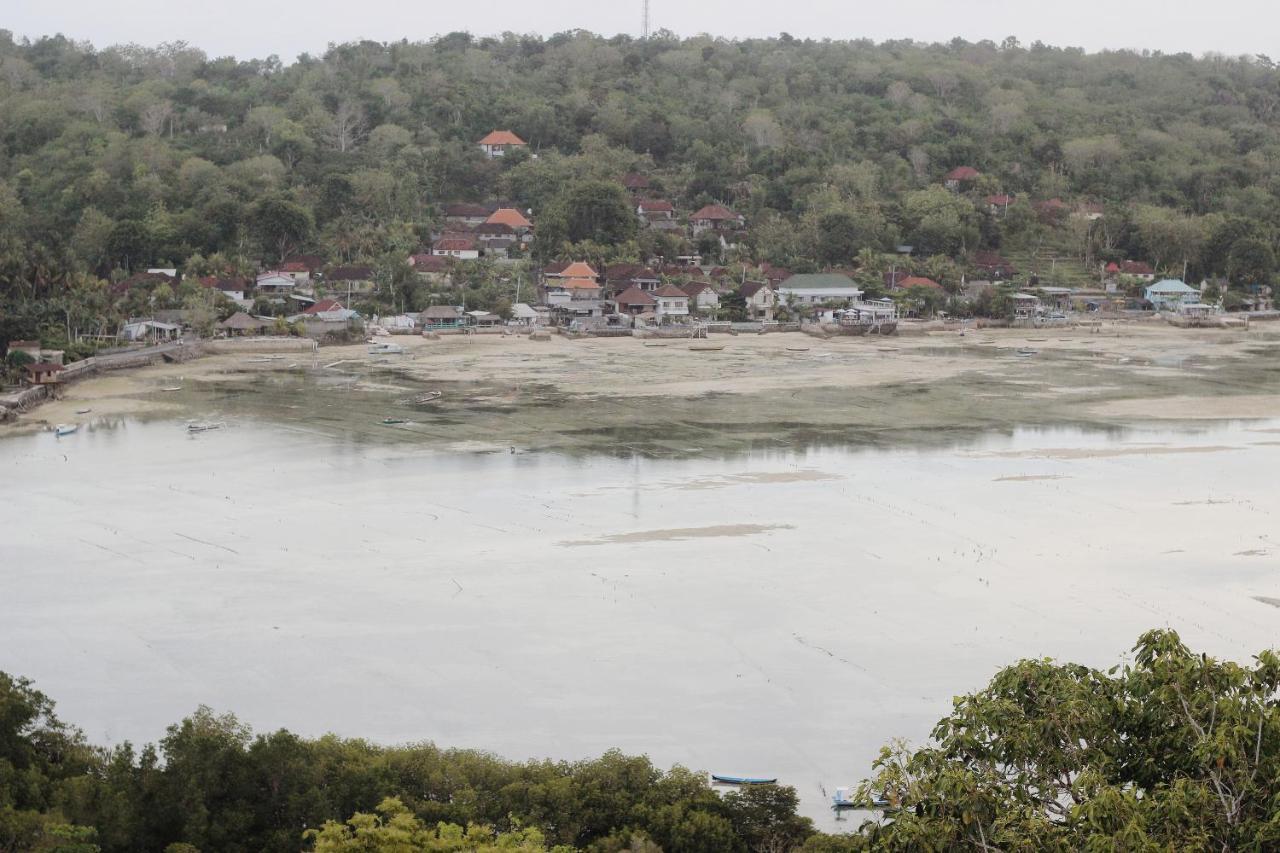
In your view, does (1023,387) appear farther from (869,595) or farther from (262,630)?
(262,630)

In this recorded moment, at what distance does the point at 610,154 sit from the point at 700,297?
1930 cm

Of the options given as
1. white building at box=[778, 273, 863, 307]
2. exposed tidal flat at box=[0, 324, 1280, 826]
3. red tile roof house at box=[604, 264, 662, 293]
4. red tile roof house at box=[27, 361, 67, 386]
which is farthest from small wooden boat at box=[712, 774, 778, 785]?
white building at box=[778, 273, 863, 307]

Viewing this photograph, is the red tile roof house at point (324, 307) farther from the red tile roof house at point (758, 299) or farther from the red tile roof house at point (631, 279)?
the red tile roof house at point (758, 299)

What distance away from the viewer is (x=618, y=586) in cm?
1589

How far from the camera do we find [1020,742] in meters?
7.36

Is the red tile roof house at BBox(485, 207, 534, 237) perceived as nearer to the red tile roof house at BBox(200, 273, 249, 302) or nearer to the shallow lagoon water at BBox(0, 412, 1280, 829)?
the red tile roof house at BBox(200, 273, 249, 302)

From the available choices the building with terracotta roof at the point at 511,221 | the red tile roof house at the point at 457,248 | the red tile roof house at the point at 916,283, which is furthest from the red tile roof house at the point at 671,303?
the building with terracotta roof at the point at 511,221

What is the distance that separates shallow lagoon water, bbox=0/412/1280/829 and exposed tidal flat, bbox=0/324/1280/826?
0.17 ft

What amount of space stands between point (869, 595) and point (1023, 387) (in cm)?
1838

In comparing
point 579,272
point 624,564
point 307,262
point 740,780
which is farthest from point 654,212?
point 740,780

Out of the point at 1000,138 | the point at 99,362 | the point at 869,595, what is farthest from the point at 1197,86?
the point at 869,595

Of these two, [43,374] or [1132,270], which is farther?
[1132,270]

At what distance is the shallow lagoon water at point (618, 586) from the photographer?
1241cm

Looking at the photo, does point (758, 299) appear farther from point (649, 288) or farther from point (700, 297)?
point (649, 288)
